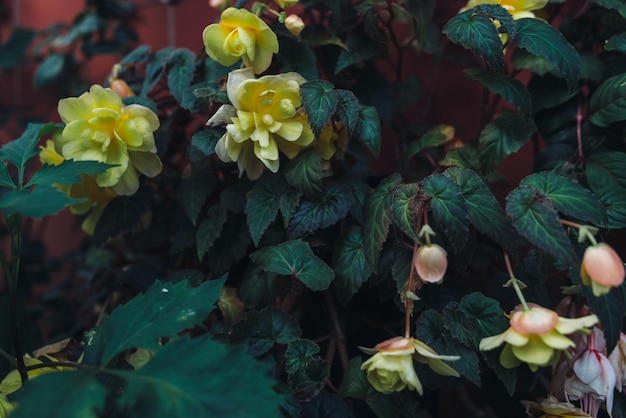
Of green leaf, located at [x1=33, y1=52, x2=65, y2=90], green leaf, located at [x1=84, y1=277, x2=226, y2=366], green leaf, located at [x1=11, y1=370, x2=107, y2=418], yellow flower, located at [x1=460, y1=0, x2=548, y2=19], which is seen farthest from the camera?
green leaf, located at [x1=33, y1=52, x2=65, y2=90]

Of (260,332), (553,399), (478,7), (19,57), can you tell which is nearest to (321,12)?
(478,7)

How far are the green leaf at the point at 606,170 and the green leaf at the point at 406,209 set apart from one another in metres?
0.26

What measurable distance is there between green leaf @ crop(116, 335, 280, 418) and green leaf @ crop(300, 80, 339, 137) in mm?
282

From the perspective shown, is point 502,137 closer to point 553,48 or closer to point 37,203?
point 553,48

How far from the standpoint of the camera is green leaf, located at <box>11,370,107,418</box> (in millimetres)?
433

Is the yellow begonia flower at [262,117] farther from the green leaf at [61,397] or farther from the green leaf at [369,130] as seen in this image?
the green leaf at [61,397]

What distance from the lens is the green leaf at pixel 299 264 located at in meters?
0.67

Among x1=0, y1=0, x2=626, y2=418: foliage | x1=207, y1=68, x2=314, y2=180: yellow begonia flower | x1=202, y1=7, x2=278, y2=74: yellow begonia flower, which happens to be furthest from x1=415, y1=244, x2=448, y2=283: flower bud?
x1=202, y1=7, x2=278, y2=74: yellow begonia flower

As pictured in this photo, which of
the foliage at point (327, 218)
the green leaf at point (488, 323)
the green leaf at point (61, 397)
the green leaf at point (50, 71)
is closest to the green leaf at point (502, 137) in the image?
the foliage at point (327, 218)

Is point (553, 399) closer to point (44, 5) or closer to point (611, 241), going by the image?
point (611, 241)

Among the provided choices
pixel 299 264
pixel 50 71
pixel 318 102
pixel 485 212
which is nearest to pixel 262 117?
pixel 318 102

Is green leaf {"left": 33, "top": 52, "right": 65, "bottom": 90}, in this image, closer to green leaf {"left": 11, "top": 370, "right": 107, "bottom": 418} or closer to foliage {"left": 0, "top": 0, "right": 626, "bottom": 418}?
foliage {"left": 0, "top": 0, "right": 626, "bottom": 418}

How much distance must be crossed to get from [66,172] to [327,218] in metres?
0.30

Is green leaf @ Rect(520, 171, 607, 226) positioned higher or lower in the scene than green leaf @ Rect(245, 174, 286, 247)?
higher
